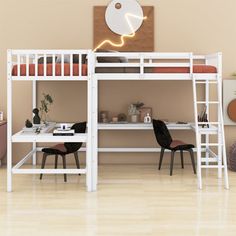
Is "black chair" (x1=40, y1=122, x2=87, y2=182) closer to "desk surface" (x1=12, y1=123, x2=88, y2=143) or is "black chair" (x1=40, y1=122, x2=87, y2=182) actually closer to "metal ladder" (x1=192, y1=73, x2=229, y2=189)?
"desk surface" (x1=12, y1=123, x2=88, y2=143)

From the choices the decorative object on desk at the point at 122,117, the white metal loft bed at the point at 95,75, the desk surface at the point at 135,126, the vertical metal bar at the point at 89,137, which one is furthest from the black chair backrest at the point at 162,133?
the vertical metal bar at the point at 89,137

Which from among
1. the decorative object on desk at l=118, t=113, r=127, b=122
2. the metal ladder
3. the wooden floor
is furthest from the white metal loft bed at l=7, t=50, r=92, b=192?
the decorative object on desk at l=118, t=113, r=127, b=122

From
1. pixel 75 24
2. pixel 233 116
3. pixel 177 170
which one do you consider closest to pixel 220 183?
pixel 177 170

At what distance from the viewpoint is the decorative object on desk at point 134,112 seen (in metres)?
7.00

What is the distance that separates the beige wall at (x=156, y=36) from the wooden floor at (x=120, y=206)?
3.89 feet

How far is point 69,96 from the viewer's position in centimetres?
719

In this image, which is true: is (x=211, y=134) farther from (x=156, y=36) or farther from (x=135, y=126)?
(x=156, y=36)

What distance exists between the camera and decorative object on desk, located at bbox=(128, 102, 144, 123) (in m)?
7.00

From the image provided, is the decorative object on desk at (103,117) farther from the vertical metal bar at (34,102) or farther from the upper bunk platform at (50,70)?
the upper bunk platform at (50,70)

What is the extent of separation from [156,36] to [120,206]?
3113 millimetres

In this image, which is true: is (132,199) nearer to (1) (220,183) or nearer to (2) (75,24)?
(1) (220,183)

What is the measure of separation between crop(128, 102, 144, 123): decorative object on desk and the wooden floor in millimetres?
900

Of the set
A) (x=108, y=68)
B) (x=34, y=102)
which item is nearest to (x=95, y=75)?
(x=108, y=68)

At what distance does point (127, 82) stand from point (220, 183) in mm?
2128
